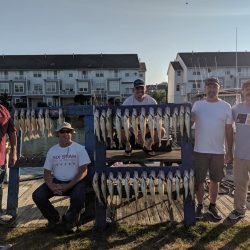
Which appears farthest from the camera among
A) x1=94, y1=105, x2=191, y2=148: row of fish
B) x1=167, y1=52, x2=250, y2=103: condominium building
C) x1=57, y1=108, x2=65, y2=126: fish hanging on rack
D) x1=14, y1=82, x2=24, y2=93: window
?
x1=14, y1=82, x2=24, y2=93: window

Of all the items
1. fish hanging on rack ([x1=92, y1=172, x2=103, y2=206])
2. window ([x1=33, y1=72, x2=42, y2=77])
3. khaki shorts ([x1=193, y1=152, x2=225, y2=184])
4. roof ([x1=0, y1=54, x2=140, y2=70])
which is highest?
roof ([x1=0, y1=54, x2=140, y2=70])

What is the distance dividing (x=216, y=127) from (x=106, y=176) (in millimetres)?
1701

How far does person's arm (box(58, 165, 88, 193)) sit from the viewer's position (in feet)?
17.5

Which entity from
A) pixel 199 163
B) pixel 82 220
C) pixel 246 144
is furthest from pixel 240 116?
pixel 82 220

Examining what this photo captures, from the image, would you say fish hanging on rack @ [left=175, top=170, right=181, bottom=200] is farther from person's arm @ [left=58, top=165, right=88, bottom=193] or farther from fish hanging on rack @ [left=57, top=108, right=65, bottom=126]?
fish hanging on rack @ [left=57, top=108, right=65, bottom=126]

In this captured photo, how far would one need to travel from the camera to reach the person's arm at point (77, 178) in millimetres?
5328

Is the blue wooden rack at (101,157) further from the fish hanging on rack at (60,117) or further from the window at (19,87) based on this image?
the window at (19,87)

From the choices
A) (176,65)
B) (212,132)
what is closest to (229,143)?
(212,132)

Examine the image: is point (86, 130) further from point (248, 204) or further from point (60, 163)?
point (248, 204)

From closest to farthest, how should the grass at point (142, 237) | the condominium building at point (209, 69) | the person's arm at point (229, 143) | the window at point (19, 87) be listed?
the grass at point (142, 237)
the person's arm at point (229, 143)
the condominium building at point (209, 69)
the window at point (19, 87)

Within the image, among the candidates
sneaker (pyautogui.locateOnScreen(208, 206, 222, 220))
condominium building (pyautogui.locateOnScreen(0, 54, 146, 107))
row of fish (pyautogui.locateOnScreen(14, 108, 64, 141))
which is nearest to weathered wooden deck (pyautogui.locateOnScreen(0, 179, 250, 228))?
sneaker (pyautogui.locateOnScreen(208, 206, 222, 220))

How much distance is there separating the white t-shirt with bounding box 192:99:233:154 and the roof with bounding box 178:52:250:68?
5866 cm

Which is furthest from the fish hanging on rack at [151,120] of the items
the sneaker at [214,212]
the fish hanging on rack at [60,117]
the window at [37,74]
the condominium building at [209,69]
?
the window at [37,74]

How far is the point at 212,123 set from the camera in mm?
5355
